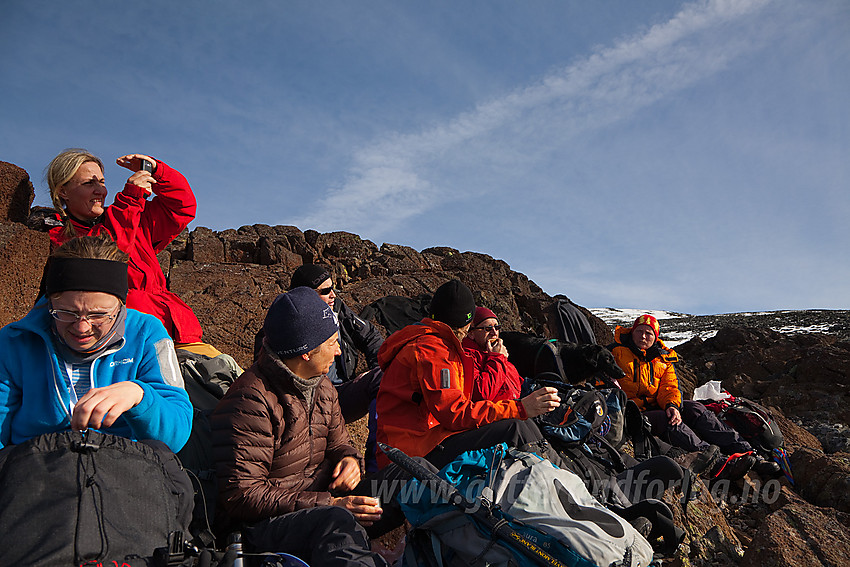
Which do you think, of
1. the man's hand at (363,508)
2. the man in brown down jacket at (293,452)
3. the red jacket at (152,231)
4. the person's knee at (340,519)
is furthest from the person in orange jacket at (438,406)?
the red jacket at (152,231)

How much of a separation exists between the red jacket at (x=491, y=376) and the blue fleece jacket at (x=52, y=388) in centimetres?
241

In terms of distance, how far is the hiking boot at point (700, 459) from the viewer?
546cm

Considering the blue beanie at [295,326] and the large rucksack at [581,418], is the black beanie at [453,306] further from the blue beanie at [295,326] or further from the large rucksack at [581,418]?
the blue beanie at [295,326]

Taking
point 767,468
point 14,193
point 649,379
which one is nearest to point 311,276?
point 649,379

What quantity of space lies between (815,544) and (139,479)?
443 cm

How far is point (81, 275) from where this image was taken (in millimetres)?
2287

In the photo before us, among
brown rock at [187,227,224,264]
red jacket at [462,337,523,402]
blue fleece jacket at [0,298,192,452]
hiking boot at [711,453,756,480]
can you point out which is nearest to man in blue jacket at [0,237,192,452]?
blue fleece jacket at [0,298,192,452]


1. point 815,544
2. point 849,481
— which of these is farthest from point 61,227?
point 849,481

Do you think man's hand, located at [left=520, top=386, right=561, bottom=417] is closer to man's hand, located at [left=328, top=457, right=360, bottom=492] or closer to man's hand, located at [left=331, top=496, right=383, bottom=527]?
man's hand, located at [left=328, top=457, right=360, bottom=492]

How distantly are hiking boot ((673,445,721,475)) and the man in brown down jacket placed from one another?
12.4 ft

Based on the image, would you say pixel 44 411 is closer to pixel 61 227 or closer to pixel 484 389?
pixel 61 227

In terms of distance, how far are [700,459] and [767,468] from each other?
970mm

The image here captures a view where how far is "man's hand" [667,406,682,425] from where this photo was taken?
6090 millimetres

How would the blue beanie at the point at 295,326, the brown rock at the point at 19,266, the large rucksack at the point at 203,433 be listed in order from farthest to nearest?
the brown rock at the point at 19,266
the blue beanie at the point at 295,326
the large rucksack at the point at 203,433
